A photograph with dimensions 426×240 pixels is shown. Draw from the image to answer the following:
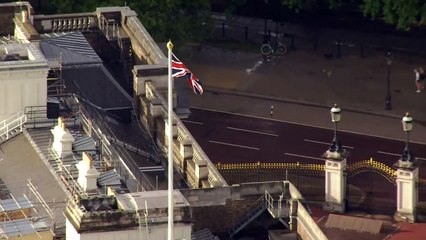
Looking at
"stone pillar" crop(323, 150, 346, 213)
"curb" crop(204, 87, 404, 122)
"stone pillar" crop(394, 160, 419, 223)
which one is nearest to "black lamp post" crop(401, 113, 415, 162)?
"stone pillar" crop(394, 160, 419, 223)

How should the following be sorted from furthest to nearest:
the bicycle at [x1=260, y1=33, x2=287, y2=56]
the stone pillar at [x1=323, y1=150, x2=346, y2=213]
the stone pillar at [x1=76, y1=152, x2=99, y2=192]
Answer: the bicycle at [x1=260, y1=33, x2=287, y2=56], the stone pillar at [x1=323, y1=150, x2=346, y2=213], the stone pillar at [x1=76, y1=152, x2=99, y2=192]

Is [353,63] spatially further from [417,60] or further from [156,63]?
[156,63]

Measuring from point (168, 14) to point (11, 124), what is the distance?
49.7 metres

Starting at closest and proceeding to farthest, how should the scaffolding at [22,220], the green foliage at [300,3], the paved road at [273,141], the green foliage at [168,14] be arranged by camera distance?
the scaffolding at [22,220] → the paved road at [273,141] → the green foliage at [168,14] → the green foliage at [300,3]

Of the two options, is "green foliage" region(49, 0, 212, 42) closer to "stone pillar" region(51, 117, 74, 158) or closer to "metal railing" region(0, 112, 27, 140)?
"metal railing" region(0, 112, 27, 140)

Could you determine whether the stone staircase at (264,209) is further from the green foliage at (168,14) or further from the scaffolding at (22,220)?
the green foliage at (168,14)

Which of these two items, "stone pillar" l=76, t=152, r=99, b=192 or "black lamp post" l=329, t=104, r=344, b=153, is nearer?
"stone pillar" l=76, t=152, r=99, b=192

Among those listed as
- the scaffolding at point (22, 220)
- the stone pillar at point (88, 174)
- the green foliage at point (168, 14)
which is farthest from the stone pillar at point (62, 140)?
the green foliage at point (168, 14)

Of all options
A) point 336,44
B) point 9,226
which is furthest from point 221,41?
point 9,226

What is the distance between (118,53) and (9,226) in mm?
33877

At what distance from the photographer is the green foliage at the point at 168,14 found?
157625mm

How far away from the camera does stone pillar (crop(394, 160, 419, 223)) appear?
13575 cm

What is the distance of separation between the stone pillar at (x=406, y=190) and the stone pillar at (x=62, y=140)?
34.3m

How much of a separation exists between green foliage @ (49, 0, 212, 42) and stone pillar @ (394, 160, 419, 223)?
90.6 feet
